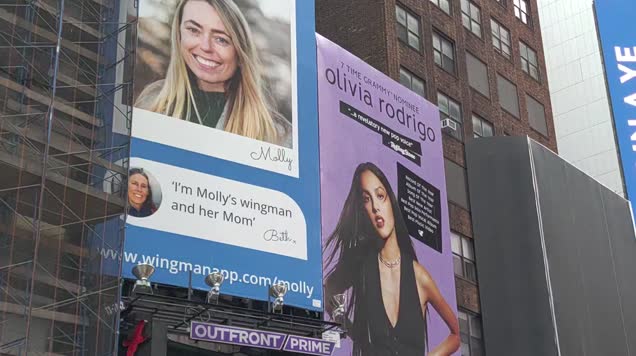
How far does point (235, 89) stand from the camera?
3141 cm

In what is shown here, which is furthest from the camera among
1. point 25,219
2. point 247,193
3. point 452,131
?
point 452,131

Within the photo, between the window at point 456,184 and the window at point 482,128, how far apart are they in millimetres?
3099

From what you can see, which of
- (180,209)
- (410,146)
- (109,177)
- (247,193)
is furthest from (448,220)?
(109,177)

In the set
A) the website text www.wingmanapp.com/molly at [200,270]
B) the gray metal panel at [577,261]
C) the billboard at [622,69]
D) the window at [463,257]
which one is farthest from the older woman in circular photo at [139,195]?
the billboard at [622,69]

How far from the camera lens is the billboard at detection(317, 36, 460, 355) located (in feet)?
105

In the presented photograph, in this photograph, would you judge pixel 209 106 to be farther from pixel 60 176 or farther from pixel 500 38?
pixel 500 38

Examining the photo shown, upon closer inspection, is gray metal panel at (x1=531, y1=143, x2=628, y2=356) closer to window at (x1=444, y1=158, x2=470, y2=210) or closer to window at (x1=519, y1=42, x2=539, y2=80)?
window at (x1=444, y1=158, x2=470, y2=210)

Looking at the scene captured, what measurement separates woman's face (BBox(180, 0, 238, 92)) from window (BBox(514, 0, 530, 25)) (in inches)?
966

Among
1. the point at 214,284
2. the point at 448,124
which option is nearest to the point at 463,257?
the point at 448,124

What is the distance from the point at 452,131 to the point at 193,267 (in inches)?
678

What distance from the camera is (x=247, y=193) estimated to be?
1184 inches

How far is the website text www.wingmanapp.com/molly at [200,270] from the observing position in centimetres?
2630

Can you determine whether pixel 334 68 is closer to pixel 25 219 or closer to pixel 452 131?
pixel 452 131

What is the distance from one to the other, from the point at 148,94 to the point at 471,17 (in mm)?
22770
